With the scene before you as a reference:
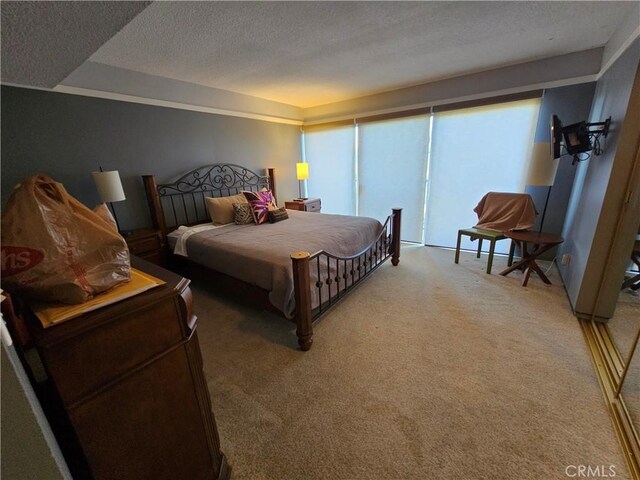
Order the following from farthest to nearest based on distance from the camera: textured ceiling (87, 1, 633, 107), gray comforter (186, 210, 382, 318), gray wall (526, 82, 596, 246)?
gray wall (526, 82, 596, 246) < gray comforter (186, 210, 382, 318) < textured ceiling (87, 1, 633, 107)

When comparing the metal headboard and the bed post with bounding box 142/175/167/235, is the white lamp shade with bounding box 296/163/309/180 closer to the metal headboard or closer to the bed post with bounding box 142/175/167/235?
the metal headboard

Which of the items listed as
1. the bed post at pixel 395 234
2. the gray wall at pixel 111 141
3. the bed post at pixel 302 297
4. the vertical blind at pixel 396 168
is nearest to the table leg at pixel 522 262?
the bed post at pixel 395 234

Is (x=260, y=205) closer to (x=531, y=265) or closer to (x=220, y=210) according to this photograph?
(x=220, y=210)

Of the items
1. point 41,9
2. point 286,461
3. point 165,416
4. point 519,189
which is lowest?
point 286,461

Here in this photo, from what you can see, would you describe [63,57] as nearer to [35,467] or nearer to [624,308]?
[35,467]

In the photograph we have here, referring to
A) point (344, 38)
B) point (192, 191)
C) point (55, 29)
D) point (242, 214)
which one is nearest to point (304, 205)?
point (242, 214)

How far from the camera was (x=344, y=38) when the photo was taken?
2.32 metres

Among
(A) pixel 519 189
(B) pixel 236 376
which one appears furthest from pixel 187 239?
(A) pixel 519 189

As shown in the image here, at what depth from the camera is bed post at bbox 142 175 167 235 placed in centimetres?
297

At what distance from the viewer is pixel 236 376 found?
1783 mm

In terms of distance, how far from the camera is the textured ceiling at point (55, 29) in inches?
30.7

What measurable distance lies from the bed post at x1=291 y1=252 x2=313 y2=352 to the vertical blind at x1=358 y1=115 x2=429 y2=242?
3081 millimetres

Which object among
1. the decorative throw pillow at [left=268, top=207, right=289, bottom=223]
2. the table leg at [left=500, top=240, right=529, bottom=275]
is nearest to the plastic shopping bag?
the decorative throw pillow at [left=268, top=207, right=289, bottom=223]

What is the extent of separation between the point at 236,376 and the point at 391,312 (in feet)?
4.80
